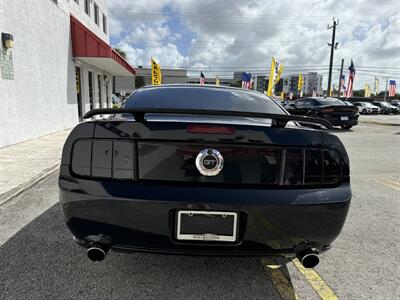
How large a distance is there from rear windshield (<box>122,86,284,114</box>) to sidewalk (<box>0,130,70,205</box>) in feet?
8.43

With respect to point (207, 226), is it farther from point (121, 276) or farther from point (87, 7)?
point (87, 7)

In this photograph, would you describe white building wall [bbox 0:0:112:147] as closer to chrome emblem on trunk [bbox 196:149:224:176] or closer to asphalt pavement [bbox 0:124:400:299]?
asphalt pavement [bbox 0:124:400:299]

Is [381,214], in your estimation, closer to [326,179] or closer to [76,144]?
[326,179]

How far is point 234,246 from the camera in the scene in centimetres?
193

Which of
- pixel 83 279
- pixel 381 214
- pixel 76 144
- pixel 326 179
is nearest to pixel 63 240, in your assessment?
pixel 83 279

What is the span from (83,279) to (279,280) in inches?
59.5

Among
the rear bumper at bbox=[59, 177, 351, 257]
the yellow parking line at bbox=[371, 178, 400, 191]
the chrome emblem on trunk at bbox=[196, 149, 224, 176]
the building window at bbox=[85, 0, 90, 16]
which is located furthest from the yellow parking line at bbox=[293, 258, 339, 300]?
the building window at bbox=[85, 0, 90, 16]

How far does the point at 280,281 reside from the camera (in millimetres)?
2381

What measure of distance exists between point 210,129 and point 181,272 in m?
1.25

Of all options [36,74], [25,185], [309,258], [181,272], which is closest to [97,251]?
[181,272]

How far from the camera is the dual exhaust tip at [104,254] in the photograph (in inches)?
76.9

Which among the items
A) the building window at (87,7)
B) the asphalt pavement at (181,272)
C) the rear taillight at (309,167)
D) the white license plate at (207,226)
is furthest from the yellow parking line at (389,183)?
the building window at (87,7)

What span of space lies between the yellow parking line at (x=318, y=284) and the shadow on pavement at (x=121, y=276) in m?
0.19

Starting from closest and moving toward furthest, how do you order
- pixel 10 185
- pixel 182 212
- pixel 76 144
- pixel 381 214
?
pixel 182 212 < pixel 76 144 < pixel 381 214 < pixel 10 185
